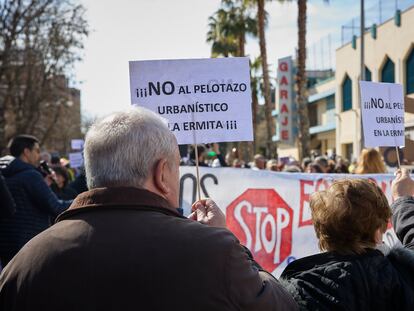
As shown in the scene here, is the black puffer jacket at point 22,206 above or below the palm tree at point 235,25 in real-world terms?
below

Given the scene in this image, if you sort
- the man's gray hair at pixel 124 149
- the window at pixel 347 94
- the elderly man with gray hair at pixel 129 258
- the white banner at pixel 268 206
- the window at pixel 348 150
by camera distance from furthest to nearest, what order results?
the window at pixel 348 150 < the window at pixel 347 94 < the white banner at pixel 268 206 < the man's gray hair at pixel 124 149 < the elderly man with gray hair at pixel 129 258

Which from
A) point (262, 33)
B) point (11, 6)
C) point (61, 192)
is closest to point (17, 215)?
point (61, 192)

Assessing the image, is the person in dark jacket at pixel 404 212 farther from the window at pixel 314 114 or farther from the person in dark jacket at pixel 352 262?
the window at pixel 314 114

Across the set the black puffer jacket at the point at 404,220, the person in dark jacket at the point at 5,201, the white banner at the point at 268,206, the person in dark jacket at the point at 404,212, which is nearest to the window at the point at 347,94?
the white banner at the point at 268,206

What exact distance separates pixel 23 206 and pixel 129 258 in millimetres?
3131

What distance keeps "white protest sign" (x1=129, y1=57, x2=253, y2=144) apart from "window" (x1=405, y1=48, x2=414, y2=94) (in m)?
22.0

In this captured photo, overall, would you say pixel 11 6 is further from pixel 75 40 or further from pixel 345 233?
pixel 345 233

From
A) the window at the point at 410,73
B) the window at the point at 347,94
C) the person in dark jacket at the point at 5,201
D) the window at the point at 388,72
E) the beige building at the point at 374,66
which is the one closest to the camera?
the person in dark jacket at the point at 5,201

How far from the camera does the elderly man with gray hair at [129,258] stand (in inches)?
58.8

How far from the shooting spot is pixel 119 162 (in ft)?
5.53

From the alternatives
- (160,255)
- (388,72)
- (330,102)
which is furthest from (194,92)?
(330,102)

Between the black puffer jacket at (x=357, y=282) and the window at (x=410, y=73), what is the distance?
23.0 meters

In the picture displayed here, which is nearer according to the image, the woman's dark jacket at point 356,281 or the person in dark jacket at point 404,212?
the woman's dark jacket at point 356,281

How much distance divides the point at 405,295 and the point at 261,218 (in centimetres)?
316
